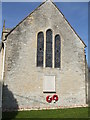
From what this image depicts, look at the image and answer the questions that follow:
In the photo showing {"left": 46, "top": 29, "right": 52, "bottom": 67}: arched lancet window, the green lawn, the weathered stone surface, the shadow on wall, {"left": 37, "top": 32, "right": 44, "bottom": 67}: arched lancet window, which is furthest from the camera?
{"left": 46, "top": 29, "right": 52, "bottom": 67}: arched lancet window

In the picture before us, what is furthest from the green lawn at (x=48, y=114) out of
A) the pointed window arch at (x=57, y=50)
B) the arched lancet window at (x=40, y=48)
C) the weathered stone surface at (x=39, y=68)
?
the pointed window arch at (x=57, y=50)

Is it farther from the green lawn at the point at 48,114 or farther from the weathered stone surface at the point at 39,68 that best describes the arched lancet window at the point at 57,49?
the green lawn at the point at 48,114

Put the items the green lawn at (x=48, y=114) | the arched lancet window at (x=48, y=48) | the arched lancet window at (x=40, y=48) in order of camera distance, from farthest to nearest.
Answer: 1. the arched lancet window at (x=48, y=48)
2. the arched lancet window at (x=40, y=48)
3. the green lawn at (x=48, y=114)

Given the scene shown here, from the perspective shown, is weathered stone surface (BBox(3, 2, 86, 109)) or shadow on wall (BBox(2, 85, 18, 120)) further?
weathered stone surface (BBox(3, 2, 86, 109))

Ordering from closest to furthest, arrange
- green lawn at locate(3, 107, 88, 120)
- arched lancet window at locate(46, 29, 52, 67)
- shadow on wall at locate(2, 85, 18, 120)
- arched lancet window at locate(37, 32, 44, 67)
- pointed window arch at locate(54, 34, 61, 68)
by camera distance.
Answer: green lawn at locate(3, 107, 88, 120) → shadow on wall at locate(2, 85, 18, 120) → arched lancet window at locate(37, 32, 44, 67) → arched lancet window at locate(46, 29, 52, 67) → pointed window arch at locate(54, 34, 61, 68)

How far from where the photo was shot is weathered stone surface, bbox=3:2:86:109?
16.3m

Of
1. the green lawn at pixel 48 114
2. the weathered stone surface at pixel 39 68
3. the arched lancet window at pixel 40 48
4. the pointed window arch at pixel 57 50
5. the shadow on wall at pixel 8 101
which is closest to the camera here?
the green lawn at pixel 48 114

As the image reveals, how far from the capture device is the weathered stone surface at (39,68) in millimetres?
16266

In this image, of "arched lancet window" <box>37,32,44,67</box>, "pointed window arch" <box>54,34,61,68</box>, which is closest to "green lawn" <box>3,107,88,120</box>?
"arched lancet window" <box>37,32,44,67</box>

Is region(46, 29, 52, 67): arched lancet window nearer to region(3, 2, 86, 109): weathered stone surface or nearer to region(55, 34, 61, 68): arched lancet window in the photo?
region(3, 2, 86, 109): weathered stone surface

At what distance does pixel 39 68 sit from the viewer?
17016 millimetres

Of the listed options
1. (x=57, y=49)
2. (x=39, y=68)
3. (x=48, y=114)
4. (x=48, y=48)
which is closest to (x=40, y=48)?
(x=48, y=48)

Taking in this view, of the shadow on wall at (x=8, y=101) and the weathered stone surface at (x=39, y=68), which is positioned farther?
the weathered stone surface at (x=39, y=68)

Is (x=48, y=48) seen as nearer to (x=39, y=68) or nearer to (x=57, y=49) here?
(x=57, y=49)
